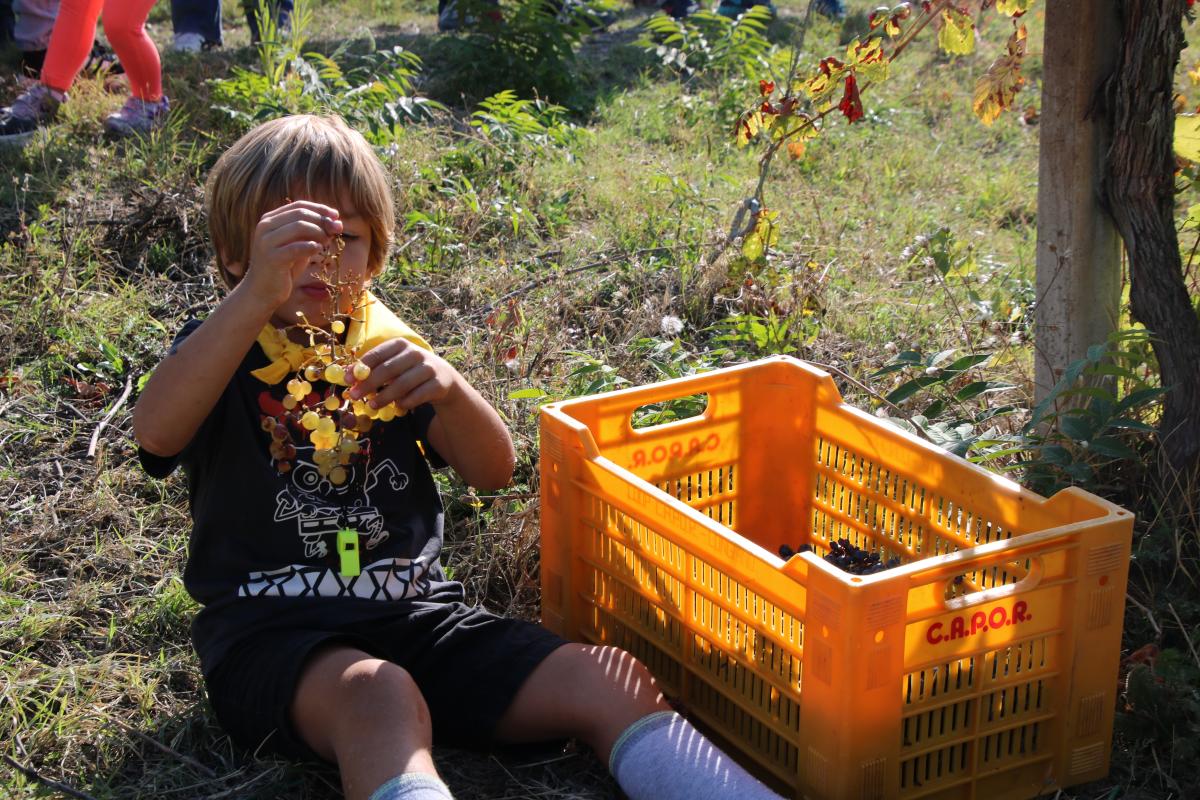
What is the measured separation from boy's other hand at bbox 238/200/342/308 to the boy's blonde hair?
174 mm

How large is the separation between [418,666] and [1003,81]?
1722mm

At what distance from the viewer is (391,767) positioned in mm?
1750

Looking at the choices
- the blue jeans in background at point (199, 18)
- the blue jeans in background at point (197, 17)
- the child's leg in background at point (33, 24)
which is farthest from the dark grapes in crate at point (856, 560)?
the blue jeans in background at point (197, 17)

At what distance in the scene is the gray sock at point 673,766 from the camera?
177 centimetres

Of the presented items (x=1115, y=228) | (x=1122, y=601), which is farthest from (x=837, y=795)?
(x=1115, y=228)

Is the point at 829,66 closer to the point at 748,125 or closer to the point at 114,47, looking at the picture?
the point at 748,125

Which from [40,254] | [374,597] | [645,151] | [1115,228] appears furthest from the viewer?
[645,151]

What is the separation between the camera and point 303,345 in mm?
2139

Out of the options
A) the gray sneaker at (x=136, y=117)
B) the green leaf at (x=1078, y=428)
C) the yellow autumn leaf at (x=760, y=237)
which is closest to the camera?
the green leaf at (x=1078, y=428)

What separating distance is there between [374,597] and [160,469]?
41cm

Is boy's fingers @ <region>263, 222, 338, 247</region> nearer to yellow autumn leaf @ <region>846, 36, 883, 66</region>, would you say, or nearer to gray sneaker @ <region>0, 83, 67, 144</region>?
yellow autumn leaf @ <region>846, 36, 883, 66</region>

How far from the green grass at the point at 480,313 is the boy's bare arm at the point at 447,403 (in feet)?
1.26

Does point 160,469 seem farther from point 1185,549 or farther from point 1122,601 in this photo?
point 1185,549

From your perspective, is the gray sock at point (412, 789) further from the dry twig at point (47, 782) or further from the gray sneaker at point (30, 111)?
the gray sneaker at point (30, 111)
